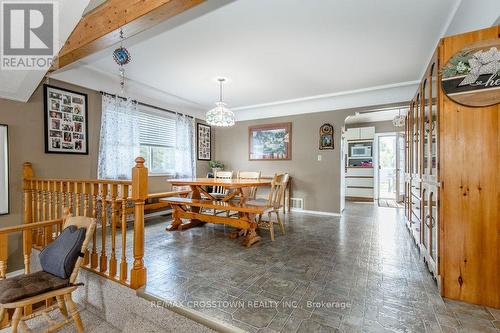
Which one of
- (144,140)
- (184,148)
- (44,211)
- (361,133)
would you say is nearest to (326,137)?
(361,133)

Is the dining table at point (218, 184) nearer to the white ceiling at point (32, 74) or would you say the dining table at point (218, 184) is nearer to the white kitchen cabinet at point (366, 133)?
the white ceiling at point (32, 74)

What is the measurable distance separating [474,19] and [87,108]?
4640 millimetres

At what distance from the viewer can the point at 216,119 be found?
12.0ft

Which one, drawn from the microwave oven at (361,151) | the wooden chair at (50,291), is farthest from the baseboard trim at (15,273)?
the microwave oven at (361,151)

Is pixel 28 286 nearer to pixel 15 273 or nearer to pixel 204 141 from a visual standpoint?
pixel 15 273

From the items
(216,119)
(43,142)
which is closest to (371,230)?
(216,119)

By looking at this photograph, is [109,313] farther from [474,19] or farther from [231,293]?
[474,19]

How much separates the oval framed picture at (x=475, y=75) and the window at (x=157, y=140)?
4403 millimetres

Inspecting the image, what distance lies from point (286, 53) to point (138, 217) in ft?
8.26

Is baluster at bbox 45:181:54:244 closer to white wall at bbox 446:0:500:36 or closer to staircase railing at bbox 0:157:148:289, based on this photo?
staircase railing at bbox 0:157:148:289

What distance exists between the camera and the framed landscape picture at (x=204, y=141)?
18.5 feet

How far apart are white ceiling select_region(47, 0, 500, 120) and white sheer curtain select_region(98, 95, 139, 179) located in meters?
0.29

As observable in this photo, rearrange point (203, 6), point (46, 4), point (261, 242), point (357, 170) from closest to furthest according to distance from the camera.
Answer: point (46, 4) → point (203, 6) → point (261, 242) → point (357, 170)

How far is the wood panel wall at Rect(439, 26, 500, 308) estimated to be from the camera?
1543mm
